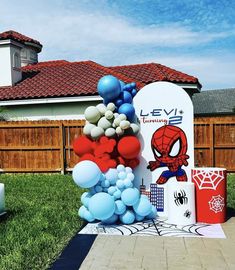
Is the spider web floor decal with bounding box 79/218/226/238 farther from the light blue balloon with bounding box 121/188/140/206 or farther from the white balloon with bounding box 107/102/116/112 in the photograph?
the white balloon with bounding box 107/102/116/112

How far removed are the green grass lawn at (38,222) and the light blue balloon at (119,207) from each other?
74 cm

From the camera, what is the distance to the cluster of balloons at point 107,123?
252 inches

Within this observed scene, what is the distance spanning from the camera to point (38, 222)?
20.6 ft

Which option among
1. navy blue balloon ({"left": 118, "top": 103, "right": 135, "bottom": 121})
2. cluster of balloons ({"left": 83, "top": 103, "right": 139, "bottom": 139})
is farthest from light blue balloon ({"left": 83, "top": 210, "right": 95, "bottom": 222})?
navy blue balloon ({"left": 118, "top": 103, "right": 135, "bottom": 121})

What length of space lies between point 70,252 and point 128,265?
93 cm

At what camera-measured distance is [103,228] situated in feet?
19.9

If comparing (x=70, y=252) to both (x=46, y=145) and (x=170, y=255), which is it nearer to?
(x=170, y=255)

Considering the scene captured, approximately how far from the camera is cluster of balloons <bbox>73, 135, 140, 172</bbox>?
6336mm

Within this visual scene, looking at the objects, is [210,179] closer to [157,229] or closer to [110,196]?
[157,229]

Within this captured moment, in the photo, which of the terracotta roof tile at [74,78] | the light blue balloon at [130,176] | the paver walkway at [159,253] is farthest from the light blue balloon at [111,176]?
the terracotta roof tile at [74,78]

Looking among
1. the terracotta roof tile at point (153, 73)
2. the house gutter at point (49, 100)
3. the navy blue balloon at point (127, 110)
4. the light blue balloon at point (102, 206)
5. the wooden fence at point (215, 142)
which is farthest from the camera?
the terracotta roof tile at point (153, 73)

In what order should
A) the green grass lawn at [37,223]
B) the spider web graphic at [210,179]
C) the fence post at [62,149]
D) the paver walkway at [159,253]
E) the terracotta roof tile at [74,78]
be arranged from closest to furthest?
the paver walkway at [159,253], the green grass lawn at [37,223], the spider web graphic at [210,179], the fence post at [62,149], the terracotta roof tile at [74,78]

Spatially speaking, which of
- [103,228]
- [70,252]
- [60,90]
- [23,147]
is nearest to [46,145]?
[23,147]

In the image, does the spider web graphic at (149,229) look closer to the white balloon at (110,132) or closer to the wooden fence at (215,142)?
the white balloon at (110,132)
